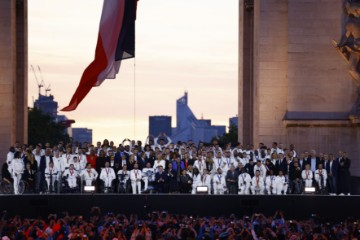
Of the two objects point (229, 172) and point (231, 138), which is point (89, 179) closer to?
point (229, 172)

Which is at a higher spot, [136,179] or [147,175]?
[147,175]

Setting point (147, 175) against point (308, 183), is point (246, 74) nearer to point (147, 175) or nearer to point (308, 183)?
point (147, 175)

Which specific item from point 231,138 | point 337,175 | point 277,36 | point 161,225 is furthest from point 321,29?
point 231,138

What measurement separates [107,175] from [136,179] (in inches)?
43.5

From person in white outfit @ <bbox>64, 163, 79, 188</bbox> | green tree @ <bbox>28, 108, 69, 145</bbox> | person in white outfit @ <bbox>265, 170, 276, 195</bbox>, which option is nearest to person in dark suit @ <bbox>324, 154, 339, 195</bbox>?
person in white outfit @ <bbox>265, 170, 276, 195</bbox>

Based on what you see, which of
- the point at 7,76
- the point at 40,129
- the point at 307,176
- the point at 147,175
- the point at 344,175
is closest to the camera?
the point at 307,176

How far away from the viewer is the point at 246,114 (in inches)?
2721

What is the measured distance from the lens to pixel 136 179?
173 feet

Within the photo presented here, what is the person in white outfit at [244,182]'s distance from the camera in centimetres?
5247

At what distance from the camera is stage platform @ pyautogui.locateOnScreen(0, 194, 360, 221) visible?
4862cm

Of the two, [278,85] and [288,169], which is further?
[278,85]

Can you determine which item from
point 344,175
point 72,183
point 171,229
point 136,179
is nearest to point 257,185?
point 344,175

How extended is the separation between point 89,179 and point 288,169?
7.33 metres

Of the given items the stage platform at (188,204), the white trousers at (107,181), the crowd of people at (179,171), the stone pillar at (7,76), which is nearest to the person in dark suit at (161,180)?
the crowd of people at (179,171)
